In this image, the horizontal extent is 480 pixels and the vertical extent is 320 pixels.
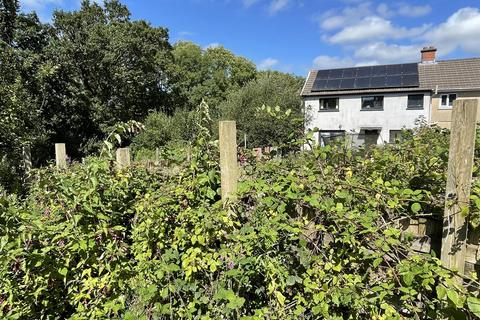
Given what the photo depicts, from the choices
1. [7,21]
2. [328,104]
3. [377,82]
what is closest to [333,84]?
[328,104]

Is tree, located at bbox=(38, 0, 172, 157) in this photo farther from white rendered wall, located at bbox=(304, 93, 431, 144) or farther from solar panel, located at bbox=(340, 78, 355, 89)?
solar panel, located at bbox=(340, 78, 355, 89)

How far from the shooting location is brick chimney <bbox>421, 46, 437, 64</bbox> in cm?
2451

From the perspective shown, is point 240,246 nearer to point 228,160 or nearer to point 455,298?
point 228,160

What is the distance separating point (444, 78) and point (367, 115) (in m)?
5.82

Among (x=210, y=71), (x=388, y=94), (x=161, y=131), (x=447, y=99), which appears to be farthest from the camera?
(x=210, y=71)

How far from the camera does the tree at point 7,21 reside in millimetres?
17562

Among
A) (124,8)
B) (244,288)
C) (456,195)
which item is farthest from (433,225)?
(124,8)

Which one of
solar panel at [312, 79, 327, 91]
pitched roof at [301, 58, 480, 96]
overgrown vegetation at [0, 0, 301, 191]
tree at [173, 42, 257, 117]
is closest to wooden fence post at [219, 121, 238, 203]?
overgrown vegetation at [0, 0, 301, 191]

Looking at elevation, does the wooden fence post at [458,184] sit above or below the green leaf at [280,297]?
above

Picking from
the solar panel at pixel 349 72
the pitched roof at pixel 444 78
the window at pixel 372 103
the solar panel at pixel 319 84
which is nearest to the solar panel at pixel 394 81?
the pitched roof at pixel 444 78

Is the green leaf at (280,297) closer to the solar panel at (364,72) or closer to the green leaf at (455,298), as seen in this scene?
the green leaf at (455,298)

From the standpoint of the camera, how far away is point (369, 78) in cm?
2309

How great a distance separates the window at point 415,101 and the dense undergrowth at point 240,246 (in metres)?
21.8

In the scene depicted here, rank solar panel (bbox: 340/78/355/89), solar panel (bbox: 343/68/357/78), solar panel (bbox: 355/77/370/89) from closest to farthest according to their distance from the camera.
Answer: solar panel (bbox: 355/77/370/89), solar panel (bbox: 340/78/355/89), solar panel (bbox: 343/68/357/78)
